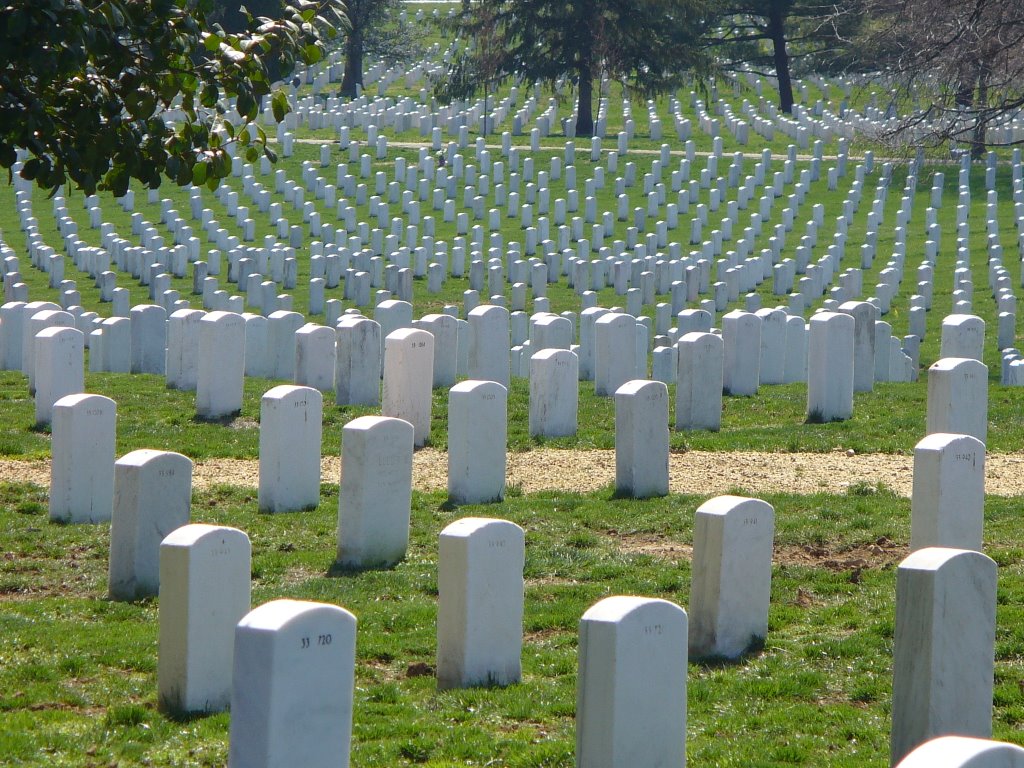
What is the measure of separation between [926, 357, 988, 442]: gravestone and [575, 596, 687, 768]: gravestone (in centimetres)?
653

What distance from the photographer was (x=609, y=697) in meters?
5.20

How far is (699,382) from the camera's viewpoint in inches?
531

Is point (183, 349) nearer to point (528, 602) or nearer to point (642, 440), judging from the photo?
point (642, 440)

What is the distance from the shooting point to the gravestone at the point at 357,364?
47.7 feet

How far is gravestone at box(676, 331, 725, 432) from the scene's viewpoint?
13.5 m

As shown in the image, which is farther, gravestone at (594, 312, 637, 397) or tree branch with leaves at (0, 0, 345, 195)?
gravestone at (594, 312, 637, 397)

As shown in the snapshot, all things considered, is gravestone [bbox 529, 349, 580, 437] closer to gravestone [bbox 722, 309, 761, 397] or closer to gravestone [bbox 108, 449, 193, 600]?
gravestone [bbox 722, 309, 761, 397]

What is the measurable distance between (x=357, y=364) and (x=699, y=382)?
3540 millimetres

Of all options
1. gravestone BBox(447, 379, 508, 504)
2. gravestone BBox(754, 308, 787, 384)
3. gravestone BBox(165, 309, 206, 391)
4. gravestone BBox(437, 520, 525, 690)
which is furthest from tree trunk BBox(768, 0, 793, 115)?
gravestone BBox(437, 520, 525, 690)

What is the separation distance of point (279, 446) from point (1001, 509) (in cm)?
515

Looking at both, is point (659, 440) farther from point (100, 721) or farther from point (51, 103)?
point (100, 721)

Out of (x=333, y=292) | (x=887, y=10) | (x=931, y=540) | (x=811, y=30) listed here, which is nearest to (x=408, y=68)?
(x=811, y=30)

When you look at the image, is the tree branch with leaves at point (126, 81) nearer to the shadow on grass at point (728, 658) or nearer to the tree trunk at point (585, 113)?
the shadow on grass at point (728, 658)

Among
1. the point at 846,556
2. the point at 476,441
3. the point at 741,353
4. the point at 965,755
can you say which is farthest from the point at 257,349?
the point at 965,755
